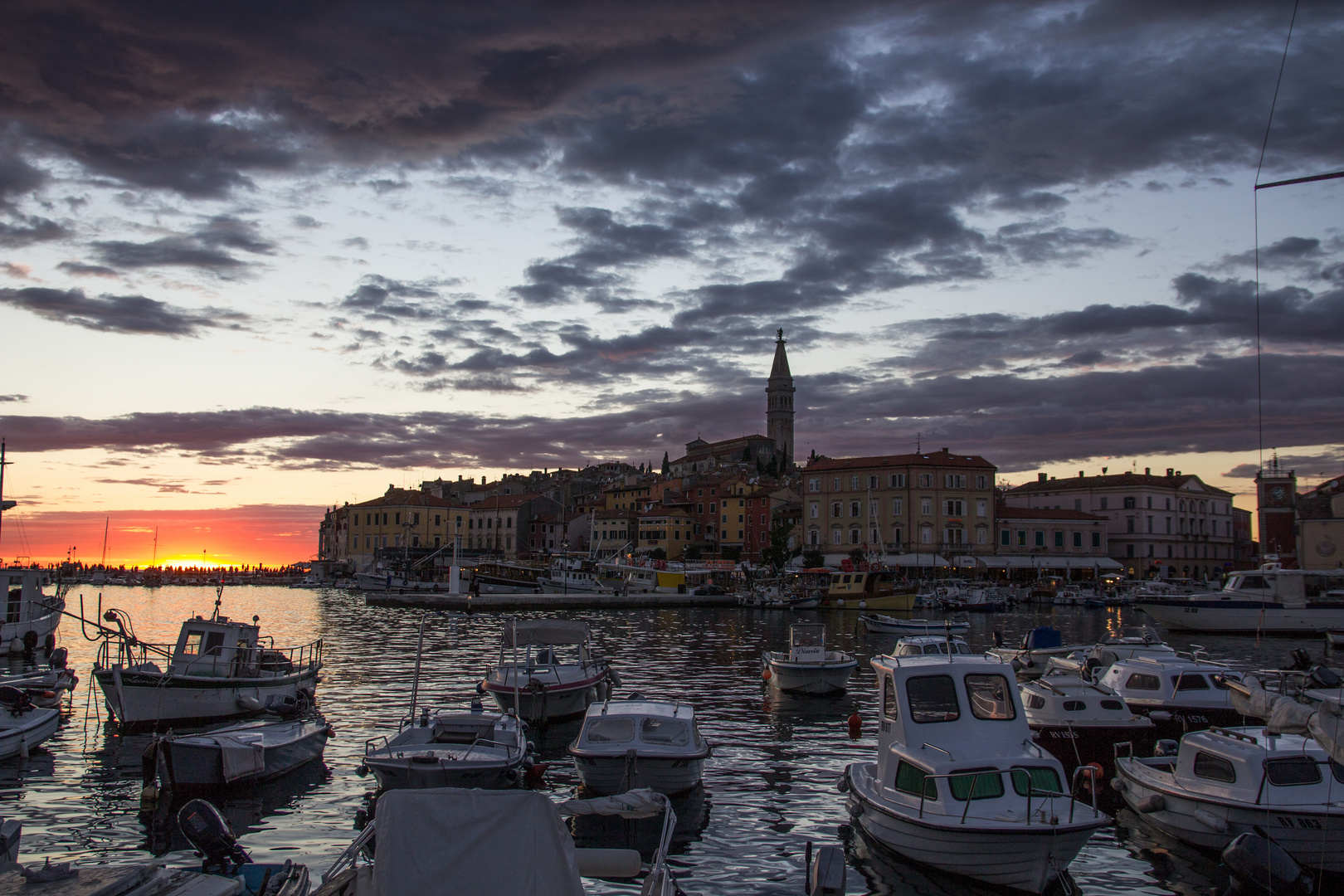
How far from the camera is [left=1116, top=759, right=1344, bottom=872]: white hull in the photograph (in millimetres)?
13680

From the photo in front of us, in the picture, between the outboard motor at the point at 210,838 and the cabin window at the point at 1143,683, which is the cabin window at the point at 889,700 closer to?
the outboard motor at the point at 210,838

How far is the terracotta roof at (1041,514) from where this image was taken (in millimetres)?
112438

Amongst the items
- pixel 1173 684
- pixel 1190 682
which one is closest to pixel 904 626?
pixel 1190 682

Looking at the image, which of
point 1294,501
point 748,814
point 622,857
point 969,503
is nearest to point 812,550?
point 969,503

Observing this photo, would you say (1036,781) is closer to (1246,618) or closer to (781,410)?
(1246,618)

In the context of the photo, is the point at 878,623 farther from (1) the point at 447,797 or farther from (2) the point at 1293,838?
(1) the point at 447,797

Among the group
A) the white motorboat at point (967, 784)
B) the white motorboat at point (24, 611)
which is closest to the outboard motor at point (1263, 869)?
the white motorboat at point (967, 784)

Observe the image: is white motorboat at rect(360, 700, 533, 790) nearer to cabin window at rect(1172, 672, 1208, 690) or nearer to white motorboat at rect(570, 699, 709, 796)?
white motorboat at rect(570, 699, 709, 796)

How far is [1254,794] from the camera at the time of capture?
47.2 ft

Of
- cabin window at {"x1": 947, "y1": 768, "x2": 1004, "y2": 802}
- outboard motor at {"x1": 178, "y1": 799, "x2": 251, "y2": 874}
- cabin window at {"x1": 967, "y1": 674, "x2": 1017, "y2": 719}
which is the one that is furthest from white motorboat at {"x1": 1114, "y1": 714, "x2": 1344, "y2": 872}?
outboard motor at {"x1": 178, "y1": 799, "x2": 251, "y2": 874}

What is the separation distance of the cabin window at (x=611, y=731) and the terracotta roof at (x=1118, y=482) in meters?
116

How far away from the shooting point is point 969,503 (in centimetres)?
10688

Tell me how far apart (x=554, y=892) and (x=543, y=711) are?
1798cm

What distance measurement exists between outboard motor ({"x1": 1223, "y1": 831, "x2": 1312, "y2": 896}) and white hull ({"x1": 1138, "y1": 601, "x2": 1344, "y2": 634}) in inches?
2060
